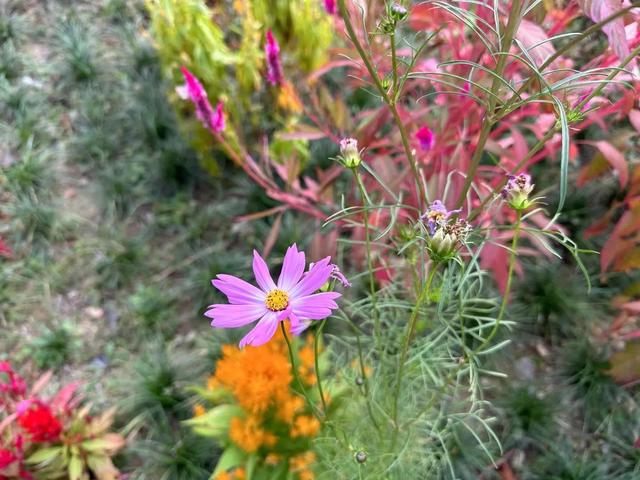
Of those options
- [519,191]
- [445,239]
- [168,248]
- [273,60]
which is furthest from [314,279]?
[168,248]

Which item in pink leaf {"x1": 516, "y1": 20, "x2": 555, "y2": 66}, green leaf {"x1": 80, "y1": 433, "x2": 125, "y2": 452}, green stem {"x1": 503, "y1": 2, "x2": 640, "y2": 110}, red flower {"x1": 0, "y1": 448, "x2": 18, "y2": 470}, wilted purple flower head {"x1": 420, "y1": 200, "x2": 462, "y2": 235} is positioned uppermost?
green stem {"x1": 503, "y1": 2, "x2": 640, "y2": 110}

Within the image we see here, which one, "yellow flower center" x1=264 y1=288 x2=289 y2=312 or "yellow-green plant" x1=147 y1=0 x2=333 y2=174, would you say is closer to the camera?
"yellow flower center" x1=264 y1=288 x2=289 y2=312

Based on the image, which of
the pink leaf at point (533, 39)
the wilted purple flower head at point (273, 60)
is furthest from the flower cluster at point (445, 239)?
the wilted purple flower head at point (273, 60)

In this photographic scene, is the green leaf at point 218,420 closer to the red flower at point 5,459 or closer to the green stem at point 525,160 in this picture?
the red flower at point 5,459

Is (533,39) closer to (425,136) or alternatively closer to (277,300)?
(425,136)

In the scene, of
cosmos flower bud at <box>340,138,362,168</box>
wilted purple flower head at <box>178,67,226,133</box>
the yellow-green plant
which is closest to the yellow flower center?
cosmos flower bud at <box>340,138,362,168</box>

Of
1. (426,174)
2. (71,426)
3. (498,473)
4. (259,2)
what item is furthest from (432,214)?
(259,2)

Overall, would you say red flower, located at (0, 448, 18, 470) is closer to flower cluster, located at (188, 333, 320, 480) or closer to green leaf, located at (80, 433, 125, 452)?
green leaf, located at (80, 433, 125, 452)
